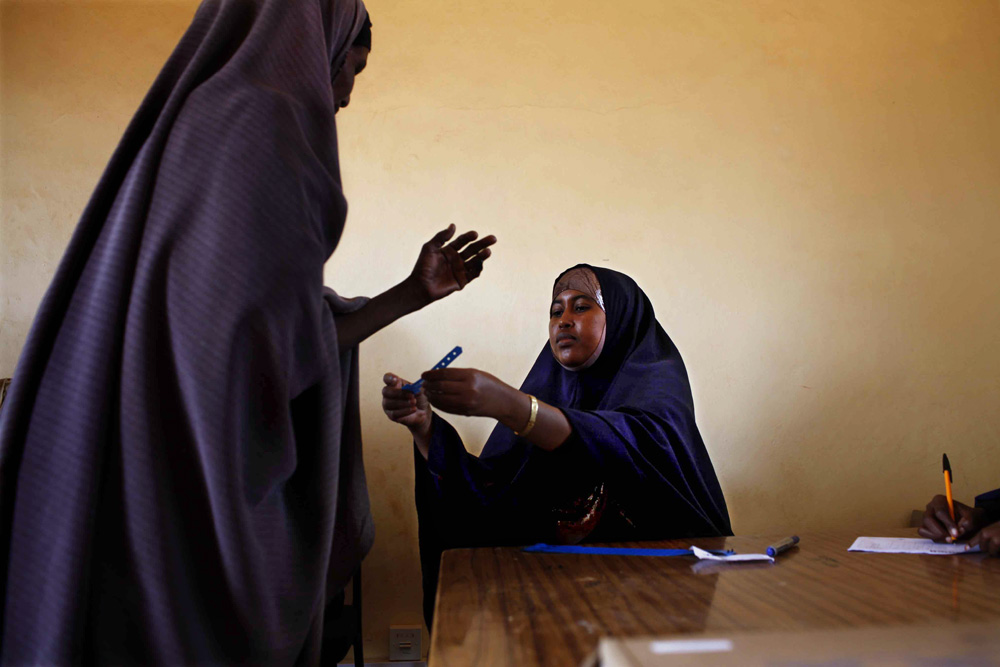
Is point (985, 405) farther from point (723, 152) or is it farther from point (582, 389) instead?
point (582, 389)

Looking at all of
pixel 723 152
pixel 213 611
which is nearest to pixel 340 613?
pixel 213 611

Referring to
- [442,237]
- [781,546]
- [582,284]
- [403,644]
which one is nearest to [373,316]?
[442,237]

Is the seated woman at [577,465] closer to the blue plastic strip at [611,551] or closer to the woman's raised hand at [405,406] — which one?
the woman's raised hand at [405,406]

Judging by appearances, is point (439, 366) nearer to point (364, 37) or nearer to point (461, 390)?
point (461, 390)

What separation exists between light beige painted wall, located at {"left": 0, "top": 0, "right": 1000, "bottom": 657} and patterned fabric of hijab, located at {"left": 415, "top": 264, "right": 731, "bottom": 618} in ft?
2.20

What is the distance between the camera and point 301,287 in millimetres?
794

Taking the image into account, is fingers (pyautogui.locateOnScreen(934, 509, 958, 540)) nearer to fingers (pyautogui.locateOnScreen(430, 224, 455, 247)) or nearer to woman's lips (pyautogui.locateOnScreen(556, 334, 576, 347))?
woman's lips (pyautogui.locateOnScreen(556, 334, 576, 347))

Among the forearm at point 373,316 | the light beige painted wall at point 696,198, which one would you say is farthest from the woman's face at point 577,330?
the forearm at point 373,316

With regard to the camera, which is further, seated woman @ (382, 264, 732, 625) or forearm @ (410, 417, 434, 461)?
forearm @ (410, 417, 434, 461)

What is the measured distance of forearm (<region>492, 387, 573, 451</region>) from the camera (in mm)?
1371

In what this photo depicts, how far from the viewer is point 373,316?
1.10m

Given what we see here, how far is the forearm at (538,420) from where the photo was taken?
54.0 inches

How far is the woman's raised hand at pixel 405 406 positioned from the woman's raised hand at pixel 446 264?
0.30 m

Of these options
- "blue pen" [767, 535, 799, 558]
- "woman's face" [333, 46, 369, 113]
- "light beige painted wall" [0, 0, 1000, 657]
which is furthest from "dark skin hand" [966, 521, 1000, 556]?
"woman's face" [333, 46, 369, 113]
